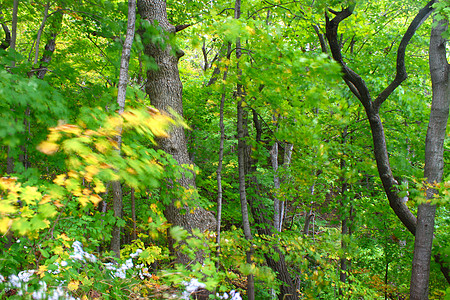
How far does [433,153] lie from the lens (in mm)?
3746

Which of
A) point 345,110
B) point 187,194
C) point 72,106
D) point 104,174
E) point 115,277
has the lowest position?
point 115,277

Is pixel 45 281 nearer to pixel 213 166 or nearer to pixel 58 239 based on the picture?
pixel 58 239

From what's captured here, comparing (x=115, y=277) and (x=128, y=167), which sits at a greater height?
(x=128, y=167)

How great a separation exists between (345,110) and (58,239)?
4809 mm

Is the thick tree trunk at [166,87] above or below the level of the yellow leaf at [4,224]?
above

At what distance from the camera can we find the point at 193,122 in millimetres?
8281

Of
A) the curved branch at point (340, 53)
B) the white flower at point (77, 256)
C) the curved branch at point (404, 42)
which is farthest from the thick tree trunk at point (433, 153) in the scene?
the white flower at point (77, 256)

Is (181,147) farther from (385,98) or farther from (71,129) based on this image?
(385,98)

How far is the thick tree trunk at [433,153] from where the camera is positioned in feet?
12.1

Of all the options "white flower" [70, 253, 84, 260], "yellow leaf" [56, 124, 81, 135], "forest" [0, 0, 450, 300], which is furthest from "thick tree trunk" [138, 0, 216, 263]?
"yellow leaf" [56, 124, 81, 135]

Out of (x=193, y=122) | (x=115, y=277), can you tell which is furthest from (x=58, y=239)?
(x=193, y=122)

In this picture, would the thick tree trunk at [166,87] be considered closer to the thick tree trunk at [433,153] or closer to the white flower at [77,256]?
the white flower at [77,256]

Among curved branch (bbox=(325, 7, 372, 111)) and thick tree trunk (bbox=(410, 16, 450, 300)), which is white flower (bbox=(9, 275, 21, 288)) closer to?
curved branch (bbox=(325, 7, 372, 111))

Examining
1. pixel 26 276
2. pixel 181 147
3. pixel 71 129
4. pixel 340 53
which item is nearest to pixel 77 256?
pixel 26 276
